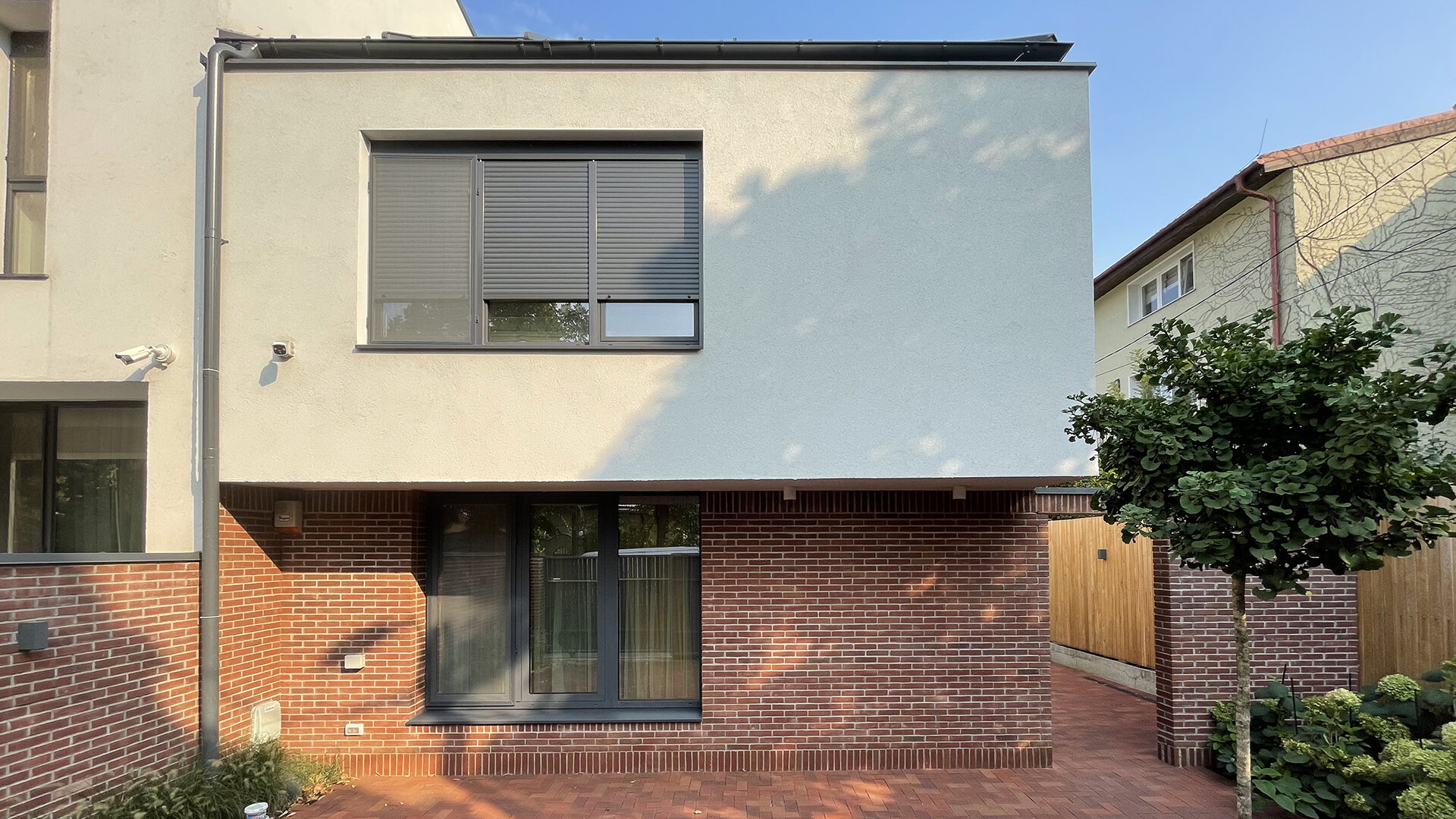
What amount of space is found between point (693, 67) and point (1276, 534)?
489 cm

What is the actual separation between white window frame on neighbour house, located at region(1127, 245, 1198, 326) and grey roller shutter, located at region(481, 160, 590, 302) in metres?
12.8

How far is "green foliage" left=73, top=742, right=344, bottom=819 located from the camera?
17.0 feet

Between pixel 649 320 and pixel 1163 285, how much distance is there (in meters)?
14.0

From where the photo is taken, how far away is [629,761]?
23.5 feet

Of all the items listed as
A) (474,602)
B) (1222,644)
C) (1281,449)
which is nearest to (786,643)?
(474,602)

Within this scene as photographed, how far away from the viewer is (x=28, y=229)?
252 inches

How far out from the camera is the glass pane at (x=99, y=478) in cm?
677

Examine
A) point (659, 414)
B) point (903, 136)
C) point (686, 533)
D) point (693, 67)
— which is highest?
point (693, 67)

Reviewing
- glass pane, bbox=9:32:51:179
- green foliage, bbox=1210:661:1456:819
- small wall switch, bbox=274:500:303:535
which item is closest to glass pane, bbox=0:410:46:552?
small wall switch, bbox=274:500:303:535

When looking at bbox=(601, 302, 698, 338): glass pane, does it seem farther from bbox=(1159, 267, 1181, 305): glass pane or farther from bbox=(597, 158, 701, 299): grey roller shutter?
bbox=(1159, 267, 1181, 305): glass pane

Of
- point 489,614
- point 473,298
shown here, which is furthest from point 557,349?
point 489,614

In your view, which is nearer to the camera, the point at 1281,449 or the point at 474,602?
the point at 1281,449

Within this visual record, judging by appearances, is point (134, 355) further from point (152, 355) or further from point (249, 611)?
point (249, 611)

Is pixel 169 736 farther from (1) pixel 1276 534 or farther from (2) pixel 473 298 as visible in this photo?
(1) pixel 1276 534
